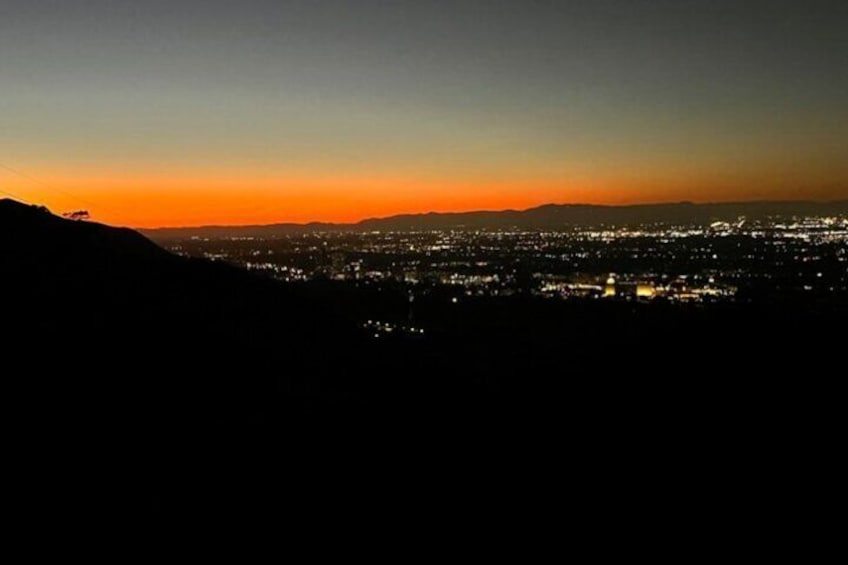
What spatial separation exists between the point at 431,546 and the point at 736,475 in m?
4.61

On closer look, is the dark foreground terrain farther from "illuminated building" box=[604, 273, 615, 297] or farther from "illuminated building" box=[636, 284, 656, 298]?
"illuminated building" box=[604, 273, 615, 297]

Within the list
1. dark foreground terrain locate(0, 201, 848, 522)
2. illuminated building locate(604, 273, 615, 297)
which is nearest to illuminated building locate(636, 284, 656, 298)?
illuminated building locate(604, 273, 615, 297)

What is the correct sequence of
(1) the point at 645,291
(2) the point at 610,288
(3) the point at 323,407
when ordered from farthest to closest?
(2) the point at 610,288
(1) the point at 645,291
(3) the point at 323,407

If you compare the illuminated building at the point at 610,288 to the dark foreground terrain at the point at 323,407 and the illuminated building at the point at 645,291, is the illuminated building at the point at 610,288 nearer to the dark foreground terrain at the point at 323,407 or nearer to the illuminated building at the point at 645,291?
the illuminated building at the point at 645,291

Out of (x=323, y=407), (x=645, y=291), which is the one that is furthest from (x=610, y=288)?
(x=323, y=407)

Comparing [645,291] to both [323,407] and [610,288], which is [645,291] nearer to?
[610,288]

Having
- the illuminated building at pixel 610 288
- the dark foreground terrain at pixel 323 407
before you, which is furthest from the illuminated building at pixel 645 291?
the dark foreground terrain at pixel 323 407

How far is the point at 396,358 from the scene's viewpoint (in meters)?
18.7

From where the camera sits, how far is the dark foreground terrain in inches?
339

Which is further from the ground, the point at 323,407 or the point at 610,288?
the point at 323,407

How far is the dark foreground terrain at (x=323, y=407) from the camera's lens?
28.2 ft

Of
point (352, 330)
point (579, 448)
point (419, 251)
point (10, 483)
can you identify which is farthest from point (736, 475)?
point (419, 251)

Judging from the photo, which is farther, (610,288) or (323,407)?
(610,288)

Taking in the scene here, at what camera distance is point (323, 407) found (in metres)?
12.0
